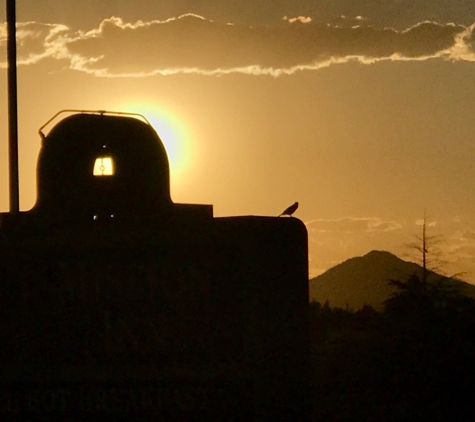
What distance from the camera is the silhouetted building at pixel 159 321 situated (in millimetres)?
17734

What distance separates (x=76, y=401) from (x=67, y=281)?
2.21 m

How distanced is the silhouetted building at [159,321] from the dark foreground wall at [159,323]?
0.7 inches

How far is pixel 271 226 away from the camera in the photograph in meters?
17.8

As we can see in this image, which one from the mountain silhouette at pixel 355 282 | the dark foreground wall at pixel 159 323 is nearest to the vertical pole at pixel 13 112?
the dark foreground wall at pixel 159 323

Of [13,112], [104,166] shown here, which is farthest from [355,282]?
[104,166]

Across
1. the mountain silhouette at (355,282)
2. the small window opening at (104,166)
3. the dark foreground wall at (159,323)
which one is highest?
the small window opening at (104,166)

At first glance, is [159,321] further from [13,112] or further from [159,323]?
[13,112]

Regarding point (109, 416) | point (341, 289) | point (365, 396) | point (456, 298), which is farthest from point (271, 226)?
point (341, 289)

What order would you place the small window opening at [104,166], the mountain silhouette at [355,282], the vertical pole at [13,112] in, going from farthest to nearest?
the mountain silhouette at [355,282]
the vertical pole at [13,112]
the small window opening at [104,166]

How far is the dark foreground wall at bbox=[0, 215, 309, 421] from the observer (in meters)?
17.7

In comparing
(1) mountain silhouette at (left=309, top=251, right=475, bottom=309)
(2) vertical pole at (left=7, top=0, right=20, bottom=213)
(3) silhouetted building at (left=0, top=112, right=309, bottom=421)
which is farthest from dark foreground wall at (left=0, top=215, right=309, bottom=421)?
(1) mountain silhouette at (left=309, top=251, right=475, bottom=309)

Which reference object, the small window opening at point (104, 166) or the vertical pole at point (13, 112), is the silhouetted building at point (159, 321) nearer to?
the small window opening at point (104, 166)

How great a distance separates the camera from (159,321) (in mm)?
18359

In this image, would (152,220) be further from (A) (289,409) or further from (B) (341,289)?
(B) (341,289)
